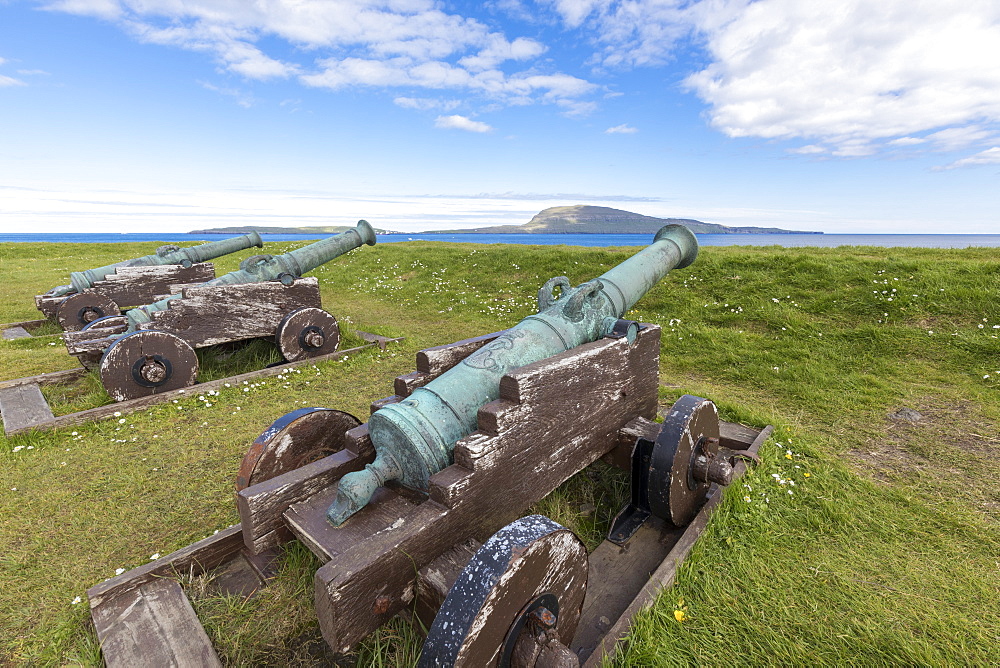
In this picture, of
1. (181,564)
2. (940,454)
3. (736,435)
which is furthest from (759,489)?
(181,564)

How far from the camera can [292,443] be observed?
10.6 ft

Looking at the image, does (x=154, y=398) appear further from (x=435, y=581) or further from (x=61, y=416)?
(x=435, y=581)

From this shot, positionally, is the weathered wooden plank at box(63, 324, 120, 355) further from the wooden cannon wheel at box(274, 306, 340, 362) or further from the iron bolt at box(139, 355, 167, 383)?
the wooden cannon wheel at box(274, 306, 340, 362)

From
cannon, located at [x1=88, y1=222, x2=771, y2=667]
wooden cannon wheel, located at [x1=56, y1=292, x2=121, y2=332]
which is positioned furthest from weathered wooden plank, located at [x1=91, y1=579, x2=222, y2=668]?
wooden cannon wheel, located at [x1=56, y1=292, x2=121, y2=332]

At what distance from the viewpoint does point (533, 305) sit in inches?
440

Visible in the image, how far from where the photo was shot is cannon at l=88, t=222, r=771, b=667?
6.31ft

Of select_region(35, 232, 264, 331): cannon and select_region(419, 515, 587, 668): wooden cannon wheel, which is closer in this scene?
select_region(419, 515, 587, 668): wooden cannon wheel

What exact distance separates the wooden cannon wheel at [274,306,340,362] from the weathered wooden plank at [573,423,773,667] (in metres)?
5.58

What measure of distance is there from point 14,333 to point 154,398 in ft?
23.0

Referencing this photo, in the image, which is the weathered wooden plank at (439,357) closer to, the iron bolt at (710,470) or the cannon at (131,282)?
the iron bolt at (710,470)

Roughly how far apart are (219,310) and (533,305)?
6.46 meters

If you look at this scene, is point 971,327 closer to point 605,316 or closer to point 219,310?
point 605,316

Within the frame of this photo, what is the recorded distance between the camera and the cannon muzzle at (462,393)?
2.48 m

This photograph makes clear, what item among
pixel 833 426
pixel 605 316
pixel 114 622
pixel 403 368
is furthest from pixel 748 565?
pixel 403 368
